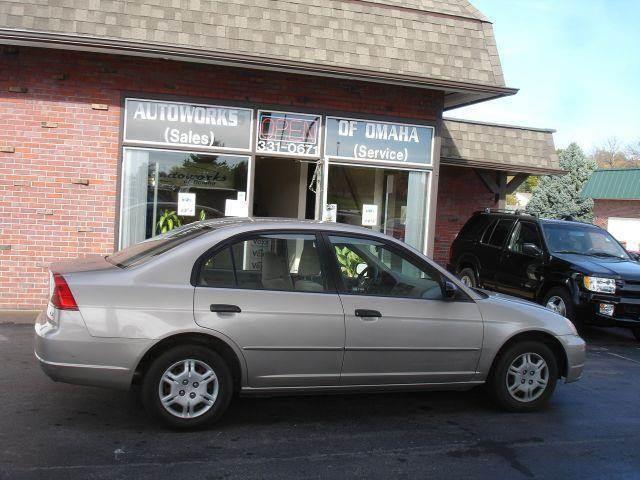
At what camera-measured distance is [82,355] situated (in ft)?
14.6

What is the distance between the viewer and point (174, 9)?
8680 millimetres

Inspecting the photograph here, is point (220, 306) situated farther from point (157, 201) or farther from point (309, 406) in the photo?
point (157, 201)

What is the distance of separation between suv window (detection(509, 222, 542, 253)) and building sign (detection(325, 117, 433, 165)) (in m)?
2.04

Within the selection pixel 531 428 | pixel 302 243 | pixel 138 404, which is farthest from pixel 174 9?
pixel 531 428

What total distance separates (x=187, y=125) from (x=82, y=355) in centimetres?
536

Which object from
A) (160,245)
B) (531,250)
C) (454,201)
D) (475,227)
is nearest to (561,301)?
(531,250)

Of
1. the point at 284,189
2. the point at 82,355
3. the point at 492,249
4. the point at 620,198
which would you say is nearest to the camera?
the point at 82,355

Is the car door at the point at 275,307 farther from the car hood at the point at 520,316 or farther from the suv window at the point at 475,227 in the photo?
the suv window at the point at 475,227

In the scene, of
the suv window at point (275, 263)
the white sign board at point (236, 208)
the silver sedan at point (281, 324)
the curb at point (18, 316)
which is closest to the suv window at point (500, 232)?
the white sign board at point (236, 208)

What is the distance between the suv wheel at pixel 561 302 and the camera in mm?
9219

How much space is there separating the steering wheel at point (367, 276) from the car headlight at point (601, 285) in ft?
16.4

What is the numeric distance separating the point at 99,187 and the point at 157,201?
821mm

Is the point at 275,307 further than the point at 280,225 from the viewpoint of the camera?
No

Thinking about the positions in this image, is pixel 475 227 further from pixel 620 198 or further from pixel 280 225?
pixel 620 198
